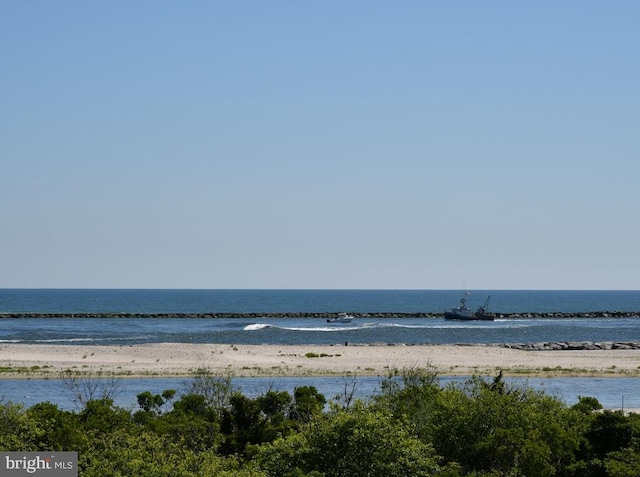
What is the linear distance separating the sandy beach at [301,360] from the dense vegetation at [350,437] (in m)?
30.2

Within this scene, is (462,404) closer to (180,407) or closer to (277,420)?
(277,420)

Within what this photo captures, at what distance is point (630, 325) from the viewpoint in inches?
6821

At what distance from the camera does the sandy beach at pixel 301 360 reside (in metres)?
82.3

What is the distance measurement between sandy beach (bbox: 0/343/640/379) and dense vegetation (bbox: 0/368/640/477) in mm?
30190

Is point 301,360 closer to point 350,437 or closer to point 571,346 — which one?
point 571,346

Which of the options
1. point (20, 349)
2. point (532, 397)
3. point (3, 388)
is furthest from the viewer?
point (20, 349)

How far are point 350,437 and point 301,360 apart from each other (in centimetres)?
6690

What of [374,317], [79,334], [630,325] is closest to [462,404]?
[79,334]

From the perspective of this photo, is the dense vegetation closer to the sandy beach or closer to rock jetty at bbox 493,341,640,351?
the sandy beach

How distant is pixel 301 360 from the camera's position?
309ft

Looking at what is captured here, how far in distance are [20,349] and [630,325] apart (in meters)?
114

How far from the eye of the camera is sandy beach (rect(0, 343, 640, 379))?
82312 mm

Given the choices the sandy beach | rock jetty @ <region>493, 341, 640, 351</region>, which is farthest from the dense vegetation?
rock jetty @ <region>493, 341, 640, 351</region>

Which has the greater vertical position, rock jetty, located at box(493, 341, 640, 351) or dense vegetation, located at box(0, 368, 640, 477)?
dense vegetation, located at box(0, 368, 640, 477)
